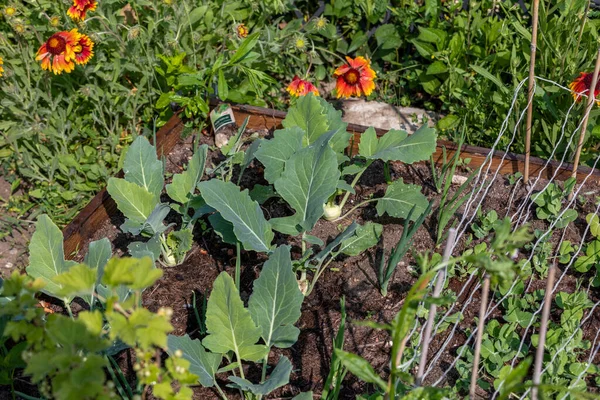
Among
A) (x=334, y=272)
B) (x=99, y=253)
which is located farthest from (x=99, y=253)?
(x=334, y=272)

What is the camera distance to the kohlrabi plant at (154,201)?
87.0 inches

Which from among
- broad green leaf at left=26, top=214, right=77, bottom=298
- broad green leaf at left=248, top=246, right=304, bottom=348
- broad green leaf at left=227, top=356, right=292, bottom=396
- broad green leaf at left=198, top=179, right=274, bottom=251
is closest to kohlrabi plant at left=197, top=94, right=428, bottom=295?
broad green leaf at left=198, top=179, right=274, bottom=251

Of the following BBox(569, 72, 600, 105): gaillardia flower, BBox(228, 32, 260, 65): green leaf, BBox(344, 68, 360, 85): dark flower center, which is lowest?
BBox(344, 68, 360, 85): dark flower center

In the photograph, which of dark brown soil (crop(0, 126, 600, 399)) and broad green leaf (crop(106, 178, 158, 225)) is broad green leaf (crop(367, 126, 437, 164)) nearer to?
dark brown soil (crop(0, 126, 600, 399))

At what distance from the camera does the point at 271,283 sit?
6.28 feet

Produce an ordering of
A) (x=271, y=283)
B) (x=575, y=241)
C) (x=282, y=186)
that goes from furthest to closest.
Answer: (x=575, y=241) < (x=282, y=186) < (x=271, y=283)

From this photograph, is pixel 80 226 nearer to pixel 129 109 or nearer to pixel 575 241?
pixel 129 109

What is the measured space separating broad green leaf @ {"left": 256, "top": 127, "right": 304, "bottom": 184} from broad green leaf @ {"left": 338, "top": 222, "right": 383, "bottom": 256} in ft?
1.10

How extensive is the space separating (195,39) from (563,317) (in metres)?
1.84

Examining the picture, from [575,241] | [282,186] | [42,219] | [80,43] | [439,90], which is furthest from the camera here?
[439,90]

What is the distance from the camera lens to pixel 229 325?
6.10 ft

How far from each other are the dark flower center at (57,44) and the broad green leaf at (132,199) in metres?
0.61

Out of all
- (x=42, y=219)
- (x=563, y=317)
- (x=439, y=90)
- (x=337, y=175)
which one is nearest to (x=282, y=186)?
(x=337, y=175)

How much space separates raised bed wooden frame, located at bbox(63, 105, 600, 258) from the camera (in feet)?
8.04
